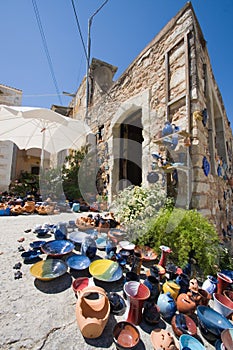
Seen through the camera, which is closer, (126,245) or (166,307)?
(166,307)

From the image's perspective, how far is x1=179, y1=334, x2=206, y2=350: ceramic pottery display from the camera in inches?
34.1

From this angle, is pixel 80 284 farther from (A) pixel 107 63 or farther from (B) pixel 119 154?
(A) pixel 107 63

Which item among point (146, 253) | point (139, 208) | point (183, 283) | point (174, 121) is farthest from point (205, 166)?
point (183, 283)

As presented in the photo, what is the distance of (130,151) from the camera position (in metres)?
5.22

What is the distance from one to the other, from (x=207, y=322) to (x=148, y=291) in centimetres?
38

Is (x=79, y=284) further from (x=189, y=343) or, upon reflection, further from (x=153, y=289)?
(x=189, y=343)

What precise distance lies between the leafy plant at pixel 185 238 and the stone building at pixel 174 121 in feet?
2.15

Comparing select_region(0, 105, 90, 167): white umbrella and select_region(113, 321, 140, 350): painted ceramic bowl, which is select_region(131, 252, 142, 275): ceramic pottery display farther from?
select_region(0, 105, 90, 167): white umbrella

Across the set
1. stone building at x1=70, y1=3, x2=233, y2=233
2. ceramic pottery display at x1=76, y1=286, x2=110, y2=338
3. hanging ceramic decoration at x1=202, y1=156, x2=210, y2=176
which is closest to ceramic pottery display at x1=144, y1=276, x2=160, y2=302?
ceramic pottery display at x1=76, y1=286, x2=110, y2=338

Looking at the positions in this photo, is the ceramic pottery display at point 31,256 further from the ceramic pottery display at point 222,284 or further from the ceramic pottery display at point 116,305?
the ceramic pottery display at point 222,284

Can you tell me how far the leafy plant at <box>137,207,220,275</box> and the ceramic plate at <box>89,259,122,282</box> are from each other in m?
0.59

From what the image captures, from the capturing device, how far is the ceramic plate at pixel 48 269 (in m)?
1.30

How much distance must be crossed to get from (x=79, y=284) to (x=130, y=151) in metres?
4.34

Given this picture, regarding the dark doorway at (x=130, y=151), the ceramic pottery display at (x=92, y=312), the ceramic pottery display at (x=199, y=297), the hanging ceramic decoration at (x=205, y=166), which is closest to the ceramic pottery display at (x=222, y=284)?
the ceramic pottery display at (x=199, y=297)
